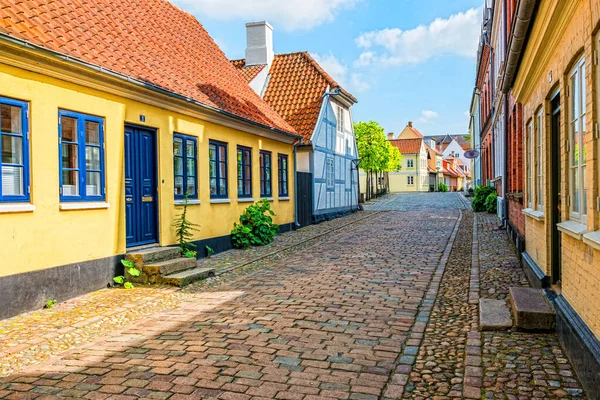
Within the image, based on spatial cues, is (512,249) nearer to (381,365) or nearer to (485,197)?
(381,365)

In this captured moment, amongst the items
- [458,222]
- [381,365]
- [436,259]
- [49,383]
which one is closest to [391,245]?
[436,259]

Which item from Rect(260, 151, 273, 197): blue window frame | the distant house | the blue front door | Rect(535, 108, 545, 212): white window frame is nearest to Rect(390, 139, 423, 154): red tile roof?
the distant house

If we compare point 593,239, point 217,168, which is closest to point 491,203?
point 217,168

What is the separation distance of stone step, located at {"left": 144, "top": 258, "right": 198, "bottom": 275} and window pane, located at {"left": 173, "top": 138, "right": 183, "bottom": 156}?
233 centimetres

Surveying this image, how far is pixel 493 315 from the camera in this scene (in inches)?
230

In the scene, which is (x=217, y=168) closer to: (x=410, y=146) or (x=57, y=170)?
(x=57, y=170)

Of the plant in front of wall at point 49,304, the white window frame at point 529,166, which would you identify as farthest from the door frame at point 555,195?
the plant in front of wall at point 49,304

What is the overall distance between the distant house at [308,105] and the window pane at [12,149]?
12.2 meters

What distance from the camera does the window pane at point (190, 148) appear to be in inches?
431

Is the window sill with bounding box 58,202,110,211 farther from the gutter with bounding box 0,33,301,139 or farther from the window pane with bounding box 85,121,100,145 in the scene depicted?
the gutter with bounding box 0,33,301,139

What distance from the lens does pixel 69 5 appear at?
30.4 feet

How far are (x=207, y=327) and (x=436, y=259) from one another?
6.00m

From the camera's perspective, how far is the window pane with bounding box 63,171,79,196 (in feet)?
24.7

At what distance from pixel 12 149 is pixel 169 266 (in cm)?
301
